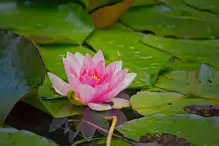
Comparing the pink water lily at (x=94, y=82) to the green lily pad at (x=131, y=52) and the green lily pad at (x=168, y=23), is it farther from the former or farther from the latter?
the green lily pad at (x=168, y=23)

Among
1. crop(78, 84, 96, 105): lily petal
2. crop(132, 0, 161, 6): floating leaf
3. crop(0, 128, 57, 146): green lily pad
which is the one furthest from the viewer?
crop(132, 0, 161, 6): floating leaf

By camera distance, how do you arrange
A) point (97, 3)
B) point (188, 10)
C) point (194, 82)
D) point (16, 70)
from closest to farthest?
point (16, 70) → point (194, 82) → point (97, 3) → point (188, 10)

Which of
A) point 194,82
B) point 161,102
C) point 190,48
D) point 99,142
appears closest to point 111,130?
point 99,142

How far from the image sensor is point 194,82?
3.07ft

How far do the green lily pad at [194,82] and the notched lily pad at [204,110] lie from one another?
4 centimetres

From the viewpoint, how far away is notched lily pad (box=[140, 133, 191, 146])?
0.74 m

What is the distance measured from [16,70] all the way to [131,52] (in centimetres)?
32

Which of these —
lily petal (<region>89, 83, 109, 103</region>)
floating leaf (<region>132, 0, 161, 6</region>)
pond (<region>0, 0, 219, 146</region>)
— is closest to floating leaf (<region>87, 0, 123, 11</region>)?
pond (<region>0, 0, 219, 146</region>)

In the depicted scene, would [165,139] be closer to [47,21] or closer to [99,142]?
[99,142]

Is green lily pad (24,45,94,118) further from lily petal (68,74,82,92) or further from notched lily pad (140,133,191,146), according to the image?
notched lily pad (140,133,191,146)

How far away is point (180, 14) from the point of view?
1255 millimetres

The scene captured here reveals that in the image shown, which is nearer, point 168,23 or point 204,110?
point 204,110

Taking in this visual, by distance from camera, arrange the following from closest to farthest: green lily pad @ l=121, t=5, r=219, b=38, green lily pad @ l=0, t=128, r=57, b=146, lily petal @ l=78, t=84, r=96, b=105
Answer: green lily pad @ l=0, t=128, r=57, b=146, lily petal @ l=78, t=84, r=96, b=105, green lily pad @ l=121, t=5, r=219, b=38

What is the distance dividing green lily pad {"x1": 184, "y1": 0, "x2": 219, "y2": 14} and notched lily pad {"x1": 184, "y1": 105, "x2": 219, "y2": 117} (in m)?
0.50
